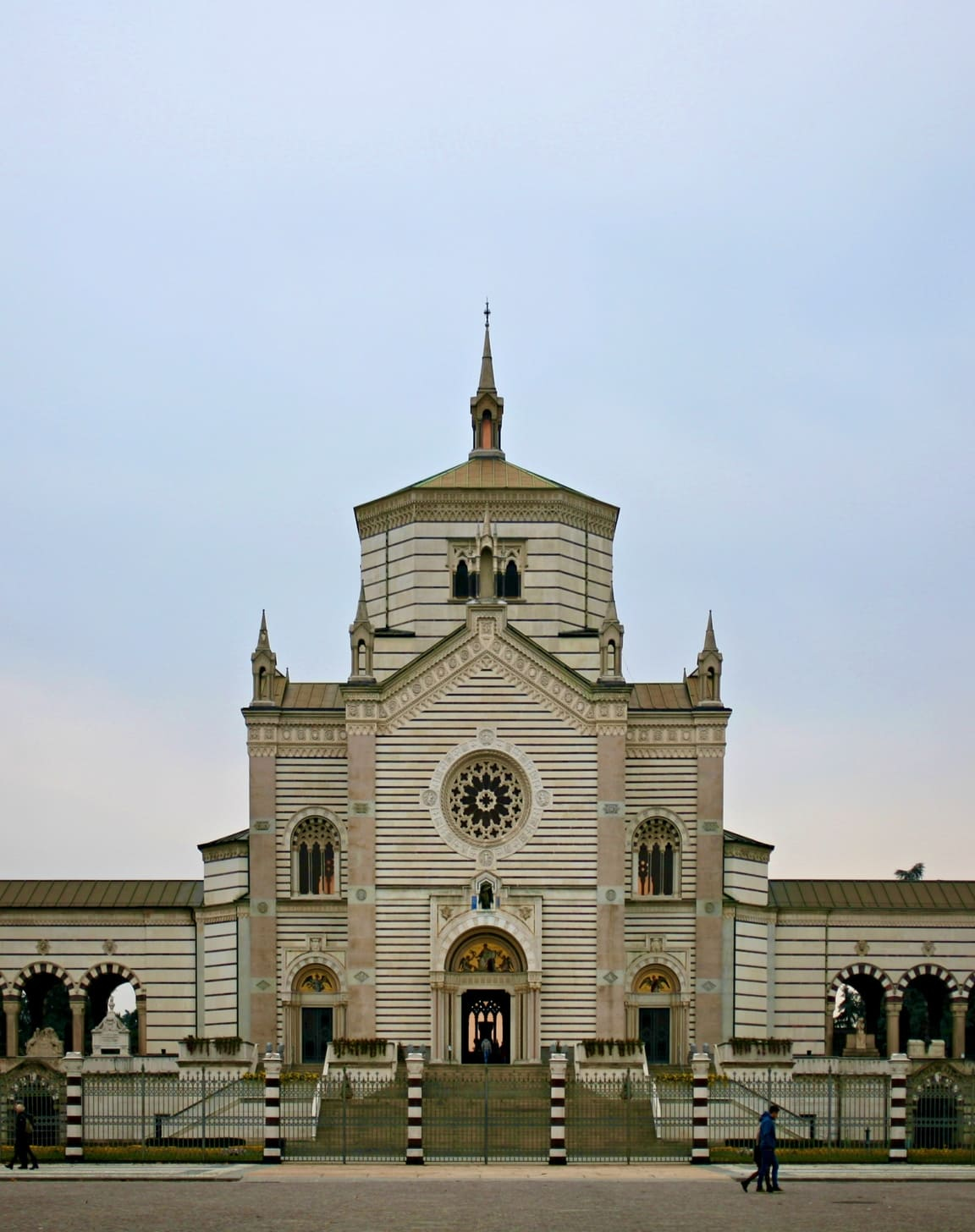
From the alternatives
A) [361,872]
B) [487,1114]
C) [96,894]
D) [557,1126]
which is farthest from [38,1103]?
[96,894]

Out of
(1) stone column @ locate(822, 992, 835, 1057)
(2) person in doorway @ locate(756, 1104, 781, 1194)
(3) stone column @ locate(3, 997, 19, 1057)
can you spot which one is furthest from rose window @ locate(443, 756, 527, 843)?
(2) person in doorway @ locate(756, 1104, 781, 1194)

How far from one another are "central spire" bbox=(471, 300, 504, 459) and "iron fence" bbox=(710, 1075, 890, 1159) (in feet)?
79.9

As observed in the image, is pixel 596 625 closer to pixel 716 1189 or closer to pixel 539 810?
pixel 539 810

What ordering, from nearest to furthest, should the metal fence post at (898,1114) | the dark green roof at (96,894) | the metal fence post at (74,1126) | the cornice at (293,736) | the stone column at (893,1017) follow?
the metal fence post at (74,1126) < the metal fence post at (898,1114) < the cornice at (293,736) < the stone column at (893,1017) < the dark green roof at (96,894)

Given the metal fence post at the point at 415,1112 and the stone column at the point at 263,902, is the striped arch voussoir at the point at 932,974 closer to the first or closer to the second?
the stone column at the point at 263,902

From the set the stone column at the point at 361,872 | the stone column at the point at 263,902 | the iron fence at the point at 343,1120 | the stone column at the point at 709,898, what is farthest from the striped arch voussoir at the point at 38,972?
the stone column at the point at 709,898

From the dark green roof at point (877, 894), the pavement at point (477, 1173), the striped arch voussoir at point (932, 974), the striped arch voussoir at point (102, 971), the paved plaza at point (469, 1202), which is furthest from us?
the dark green roof at point (877, 894)

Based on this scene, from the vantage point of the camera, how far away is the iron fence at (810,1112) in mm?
54031

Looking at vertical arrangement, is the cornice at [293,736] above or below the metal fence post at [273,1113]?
above

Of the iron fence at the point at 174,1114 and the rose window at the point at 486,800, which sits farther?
the rose window at the point at 486,800

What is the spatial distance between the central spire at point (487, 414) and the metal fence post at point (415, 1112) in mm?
29800

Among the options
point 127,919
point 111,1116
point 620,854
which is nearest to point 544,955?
point 620,854

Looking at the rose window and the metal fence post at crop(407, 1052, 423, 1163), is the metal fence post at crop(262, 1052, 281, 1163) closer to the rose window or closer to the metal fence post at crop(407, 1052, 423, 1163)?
the metal fence post at crop(407, 1052, 423, 1163)

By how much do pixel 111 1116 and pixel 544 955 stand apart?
1771 centimetres
